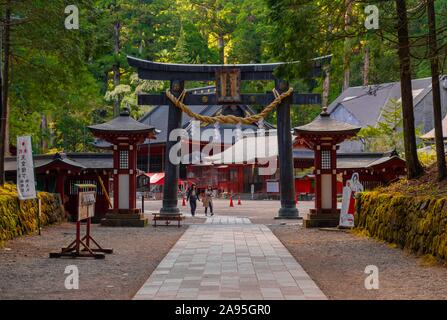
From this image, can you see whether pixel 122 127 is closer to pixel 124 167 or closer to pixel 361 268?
pixel 124 167

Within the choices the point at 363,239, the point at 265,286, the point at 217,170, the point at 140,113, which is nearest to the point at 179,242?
the point at 363,239

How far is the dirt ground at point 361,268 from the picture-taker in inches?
336

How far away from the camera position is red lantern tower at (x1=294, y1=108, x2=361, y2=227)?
22328 millimetres

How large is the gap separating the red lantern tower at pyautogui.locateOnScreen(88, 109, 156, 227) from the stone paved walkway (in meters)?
6.65

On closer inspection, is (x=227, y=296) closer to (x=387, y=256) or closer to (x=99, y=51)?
(x=387, y=256)

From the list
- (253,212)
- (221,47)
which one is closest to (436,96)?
(253,212)

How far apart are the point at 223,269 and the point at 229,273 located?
52 centimetres

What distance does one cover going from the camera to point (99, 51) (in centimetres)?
1698

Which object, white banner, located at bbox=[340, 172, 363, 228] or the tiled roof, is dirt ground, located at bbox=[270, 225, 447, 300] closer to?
white banner, located at bbox=[340, 172, 363, 228]

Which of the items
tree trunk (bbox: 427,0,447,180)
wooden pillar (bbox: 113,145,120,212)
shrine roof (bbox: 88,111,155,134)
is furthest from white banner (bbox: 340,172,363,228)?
wooden pillar (bbox: 113,145,120,212)

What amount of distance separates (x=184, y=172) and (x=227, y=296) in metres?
46.3

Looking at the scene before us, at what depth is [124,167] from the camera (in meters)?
23.6

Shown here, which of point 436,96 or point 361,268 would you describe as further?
point 436,96

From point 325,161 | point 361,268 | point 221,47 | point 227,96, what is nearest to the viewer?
point 361,268
